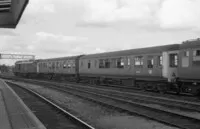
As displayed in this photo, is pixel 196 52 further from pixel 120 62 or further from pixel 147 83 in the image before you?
pixel 120 62

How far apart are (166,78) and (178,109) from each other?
261 inches

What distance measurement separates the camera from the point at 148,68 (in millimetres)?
21734

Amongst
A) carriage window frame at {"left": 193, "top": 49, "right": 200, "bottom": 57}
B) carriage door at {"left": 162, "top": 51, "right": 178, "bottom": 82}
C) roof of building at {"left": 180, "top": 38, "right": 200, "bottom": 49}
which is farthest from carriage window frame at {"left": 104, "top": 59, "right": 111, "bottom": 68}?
carriage window frame at {"left": 193, "top": 49, "right": 200, "bottom": 57}

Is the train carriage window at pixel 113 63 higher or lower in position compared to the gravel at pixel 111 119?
higher

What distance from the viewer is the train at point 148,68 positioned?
56.0 ft

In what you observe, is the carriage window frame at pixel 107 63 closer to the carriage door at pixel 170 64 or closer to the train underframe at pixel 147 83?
the train underframe at pixel 147 83

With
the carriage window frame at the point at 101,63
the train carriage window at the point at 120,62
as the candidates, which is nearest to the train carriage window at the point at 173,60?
the train carriage window at the point at 120,62

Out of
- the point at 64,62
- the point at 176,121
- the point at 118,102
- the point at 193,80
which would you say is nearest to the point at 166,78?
the point at 193,80

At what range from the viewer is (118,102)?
1606 cm

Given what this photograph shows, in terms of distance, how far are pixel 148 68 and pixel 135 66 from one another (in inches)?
76.7

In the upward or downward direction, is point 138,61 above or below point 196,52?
below

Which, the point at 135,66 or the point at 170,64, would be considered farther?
the point at 135,66

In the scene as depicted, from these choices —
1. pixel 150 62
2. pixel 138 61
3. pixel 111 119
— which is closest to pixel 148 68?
pixel 150 62

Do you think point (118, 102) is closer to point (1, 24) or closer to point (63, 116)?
point (63, 116)
